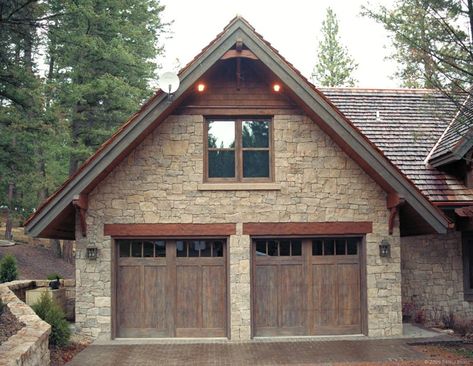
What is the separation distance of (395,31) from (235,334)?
272 inches

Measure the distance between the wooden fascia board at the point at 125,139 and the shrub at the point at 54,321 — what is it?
1.48 metres

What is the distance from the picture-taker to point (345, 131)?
1096 cm

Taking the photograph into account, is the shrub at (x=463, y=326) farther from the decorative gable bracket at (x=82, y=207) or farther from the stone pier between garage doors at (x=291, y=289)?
the decorative gable bracket at (x=82, y=207)

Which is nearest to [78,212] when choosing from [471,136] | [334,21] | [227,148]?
[227,148]

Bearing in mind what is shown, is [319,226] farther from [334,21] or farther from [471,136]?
[334,21]

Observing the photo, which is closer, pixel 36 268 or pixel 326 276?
pixel 326 276

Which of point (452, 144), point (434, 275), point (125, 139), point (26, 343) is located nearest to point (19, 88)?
point (125, 139)

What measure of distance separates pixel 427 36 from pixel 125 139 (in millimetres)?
6042

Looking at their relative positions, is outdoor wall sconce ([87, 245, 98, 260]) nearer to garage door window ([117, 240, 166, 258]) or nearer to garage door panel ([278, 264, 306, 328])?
garage door window ([117, 240, 166, 258])

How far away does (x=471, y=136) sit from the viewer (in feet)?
37.9

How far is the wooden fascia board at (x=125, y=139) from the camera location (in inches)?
418

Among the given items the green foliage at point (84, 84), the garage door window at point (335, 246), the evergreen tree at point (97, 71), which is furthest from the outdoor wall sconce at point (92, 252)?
the evergreen tree at point (97, 71)

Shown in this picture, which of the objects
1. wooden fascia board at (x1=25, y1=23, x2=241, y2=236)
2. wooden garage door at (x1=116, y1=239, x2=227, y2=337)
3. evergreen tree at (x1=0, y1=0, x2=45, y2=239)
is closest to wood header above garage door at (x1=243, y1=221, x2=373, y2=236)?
wooden garage door at (x1=116, y1=239, x2=227, y2=337)

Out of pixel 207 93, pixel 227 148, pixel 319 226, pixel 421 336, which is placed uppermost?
pixel 207 93
